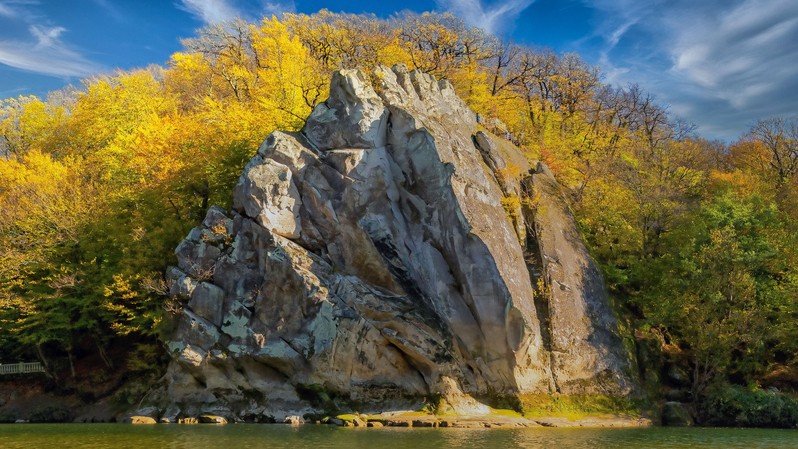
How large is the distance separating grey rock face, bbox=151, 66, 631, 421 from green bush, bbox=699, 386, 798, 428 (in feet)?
15.5

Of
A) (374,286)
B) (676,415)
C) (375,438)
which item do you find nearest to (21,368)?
(374,286)

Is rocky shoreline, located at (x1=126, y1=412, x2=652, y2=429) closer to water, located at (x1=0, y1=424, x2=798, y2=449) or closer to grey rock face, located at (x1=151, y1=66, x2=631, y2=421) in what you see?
grey rock face, located at (x1=151, y1=66, x2=631, y2=421)

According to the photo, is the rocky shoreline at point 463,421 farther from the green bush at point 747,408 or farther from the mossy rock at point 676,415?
the green bush at point 747,408

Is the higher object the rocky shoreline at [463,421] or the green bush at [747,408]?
the green bush at [747,408]

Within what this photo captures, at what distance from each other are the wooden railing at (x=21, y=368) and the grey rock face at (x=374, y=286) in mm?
12447

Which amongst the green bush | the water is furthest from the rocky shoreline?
the green bush

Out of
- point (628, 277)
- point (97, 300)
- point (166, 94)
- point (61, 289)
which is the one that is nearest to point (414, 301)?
point (628, 277)

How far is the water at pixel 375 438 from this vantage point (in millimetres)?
19703

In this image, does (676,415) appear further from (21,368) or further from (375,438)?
(21,368)

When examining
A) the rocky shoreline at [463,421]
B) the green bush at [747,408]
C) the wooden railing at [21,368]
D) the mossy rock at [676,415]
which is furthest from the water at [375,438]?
the wooden railing at [21,368]

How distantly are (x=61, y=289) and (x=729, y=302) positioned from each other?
40.4 meters

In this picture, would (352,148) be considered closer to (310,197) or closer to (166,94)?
(310,197)

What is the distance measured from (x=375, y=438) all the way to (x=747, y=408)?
778 inches

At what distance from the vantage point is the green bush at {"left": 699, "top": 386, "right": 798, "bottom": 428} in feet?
92.0
